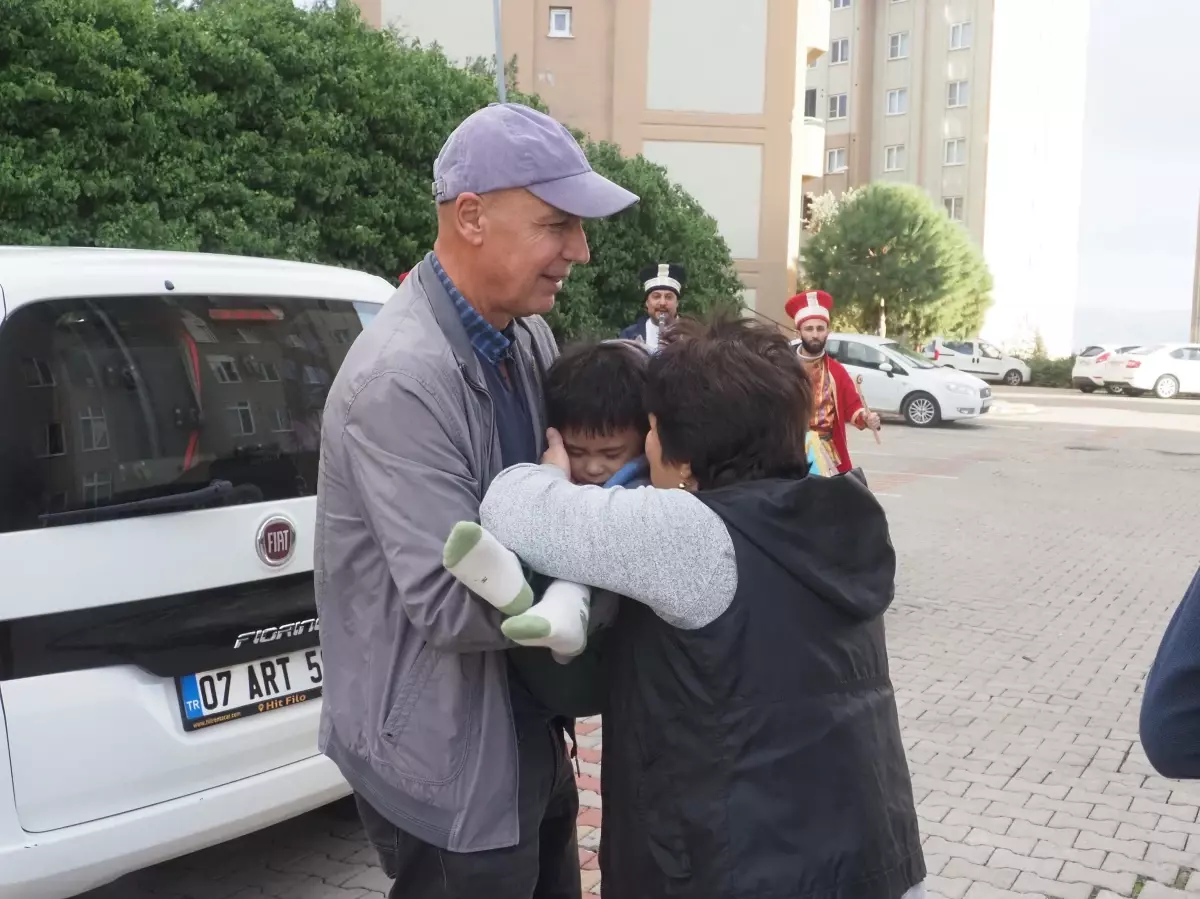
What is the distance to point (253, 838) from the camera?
13.2 ft

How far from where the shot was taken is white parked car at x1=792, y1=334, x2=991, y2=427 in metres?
21.6

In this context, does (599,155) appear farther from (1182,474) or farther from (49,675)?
(49,675)

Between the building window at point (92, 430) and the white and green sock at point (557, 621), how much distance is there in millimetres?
1666

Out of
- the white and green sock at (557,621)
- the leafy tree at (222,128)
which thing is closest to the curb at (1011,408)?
the leafy tree at (222,128)

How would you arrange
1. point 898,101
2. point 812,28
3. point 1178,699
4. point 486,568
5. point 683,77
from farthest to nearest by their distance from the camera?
point 898,101
point 812,28
point 683,77
point 486,568
point 1178,699

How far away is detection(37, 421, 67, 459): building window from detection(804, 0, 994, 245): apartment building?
49662 mm

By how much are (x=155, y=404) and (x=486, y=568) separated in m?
1.77

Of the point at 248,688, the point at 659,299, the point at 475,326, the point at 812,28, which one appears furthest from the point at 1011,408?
the point at 475,326

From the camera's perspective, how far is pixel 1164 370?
31.2 meters

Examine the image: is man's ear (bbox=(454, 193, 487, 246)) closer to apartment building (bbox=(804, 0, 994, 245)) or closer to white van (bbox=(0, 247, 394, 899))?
white van (bbox=(0, 247, 394, 899))

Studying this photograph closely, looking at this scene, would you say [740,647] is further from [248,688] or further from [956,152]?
[956,152]

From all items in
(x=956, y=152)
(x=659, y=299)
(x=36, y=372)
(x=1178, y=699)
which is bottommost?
(x=1178, y=699)

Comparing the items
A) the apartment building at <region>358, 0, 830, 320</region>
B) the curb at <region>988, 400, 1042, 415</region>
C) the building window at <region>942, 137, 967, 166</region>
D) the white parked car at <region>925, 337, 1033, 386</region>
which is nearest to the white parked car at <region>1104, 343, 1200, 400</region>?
the white parked car at <region>925, 337, 1033, 386</region>

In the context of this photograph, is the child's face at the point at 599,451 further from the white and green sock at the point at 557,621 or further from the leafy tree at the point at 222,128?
the leafy tree at the point at 222,128
